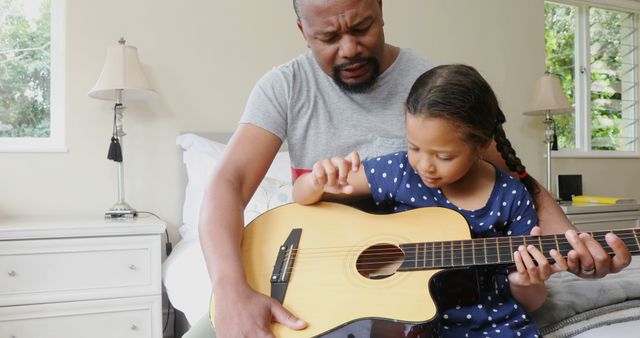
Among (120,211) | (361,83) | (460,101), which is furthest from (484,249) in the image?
(120,211)

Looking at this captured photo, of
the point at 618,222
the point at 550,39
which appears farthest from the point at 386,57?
the point at 550,39

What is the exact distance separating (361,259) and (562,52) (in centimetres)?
340

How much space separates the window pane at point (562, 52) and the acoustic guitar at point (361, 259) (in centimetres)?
311

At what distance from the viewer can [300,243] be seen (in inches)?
38.6

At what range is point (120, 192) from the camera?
216 centimetres

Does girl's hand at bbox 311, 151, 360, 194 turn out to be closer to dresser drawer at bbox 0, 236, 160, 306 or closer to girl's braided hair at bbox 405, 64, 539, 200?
girl's braided hair at bbox 405, 64, 539, 200

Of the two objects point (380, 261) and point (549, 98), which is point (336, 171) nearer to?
point (380, 261)

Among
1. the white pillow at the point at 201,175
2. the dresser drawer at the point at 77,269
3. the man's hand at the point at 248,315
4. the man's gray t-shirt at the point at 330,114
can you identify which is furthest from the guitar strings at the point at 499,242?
the dresser drawer at the point at 77,269

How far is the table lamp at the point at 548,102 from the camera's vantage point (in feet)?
10.1

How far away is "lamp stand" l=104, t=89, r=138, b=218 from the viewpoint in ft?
6.92

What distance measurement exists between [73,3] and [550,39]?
10.3 ft

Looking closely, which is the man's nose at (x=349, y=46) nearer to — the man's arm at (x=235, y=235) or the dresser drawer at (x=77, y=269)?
the man's arm at (x=235, y=235)

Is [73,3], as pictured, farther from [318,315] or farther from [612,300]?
[612,300]

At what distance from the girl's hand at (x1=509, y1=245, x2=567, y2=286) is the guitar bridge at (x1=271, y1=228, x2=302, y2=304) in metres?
0.39
